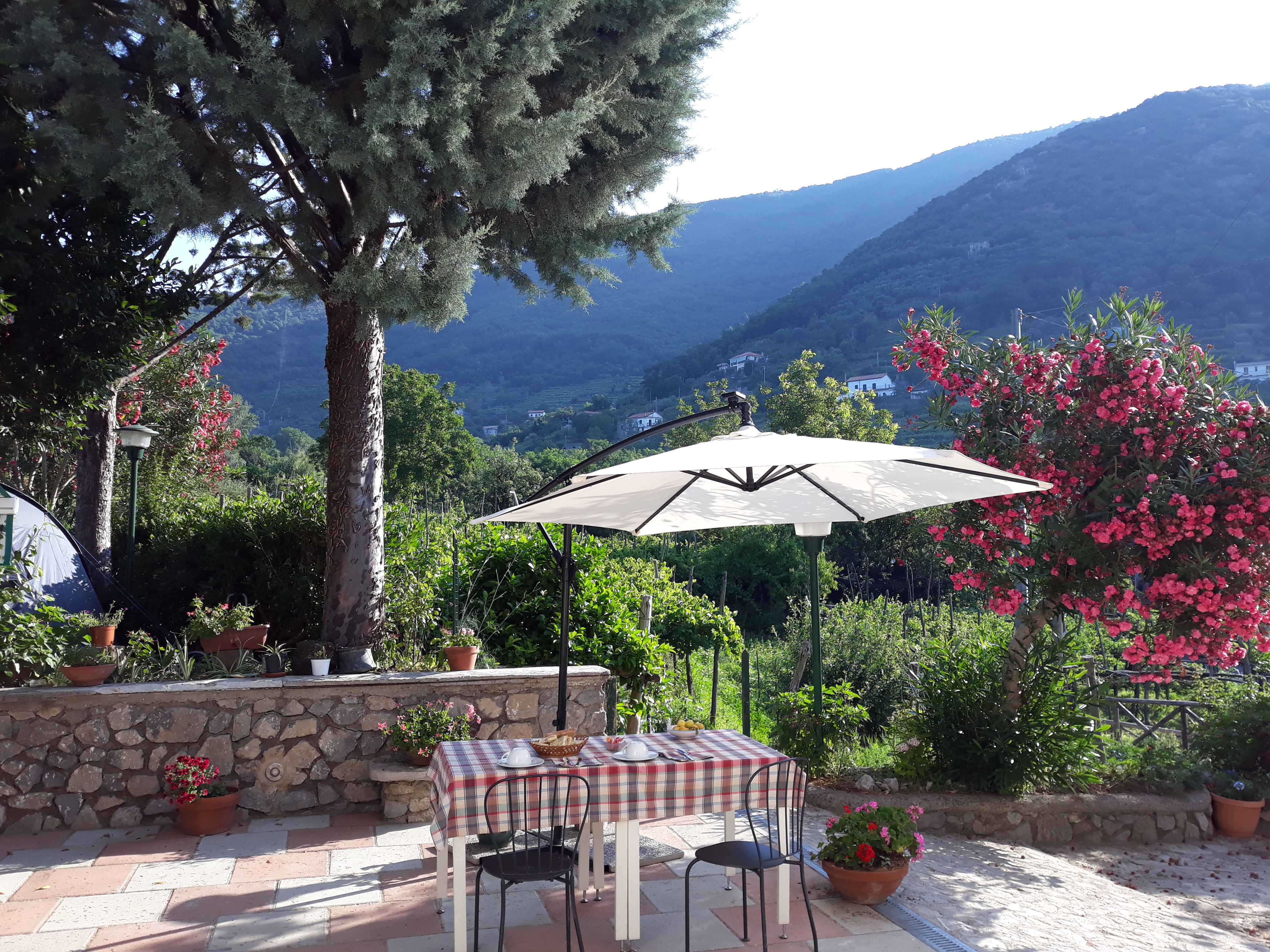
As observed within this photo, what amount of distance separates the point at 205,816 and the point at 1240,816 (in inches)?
263

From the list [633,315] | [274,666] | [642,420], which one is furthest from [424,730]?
[633,315]

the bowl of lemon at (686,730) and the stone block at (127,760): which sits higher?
the bowl of lemon at (686,730)

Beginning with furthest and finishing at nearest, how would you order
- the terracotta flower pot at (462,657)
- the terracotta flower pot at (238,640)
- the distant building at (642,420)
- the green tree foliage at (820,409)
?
the distant building at (642,420)
the green tree foliage at (820,409)
the terracotta flower pot at (238,640)
the terracotta flower pot at (462,657)

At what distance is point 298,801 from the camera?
17.2 ft

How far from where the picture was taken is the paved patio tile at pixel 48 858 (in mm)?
4273

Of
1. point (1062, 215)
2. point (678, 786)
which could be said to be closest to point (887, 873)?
point (678, 786)

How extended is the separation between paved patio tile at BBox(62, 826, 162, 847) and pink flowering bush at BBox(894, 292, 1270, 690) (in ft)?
16.8

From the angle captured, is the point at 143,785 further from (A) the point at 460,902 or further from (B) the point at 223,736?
(A) the point at 460,902

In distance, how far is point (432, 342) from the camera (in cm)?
7956

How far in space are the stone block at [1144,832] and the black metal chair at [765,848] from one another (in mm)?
2868

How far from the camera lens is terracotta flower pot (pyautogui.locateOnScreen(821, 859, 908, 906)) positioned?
3.78 meters

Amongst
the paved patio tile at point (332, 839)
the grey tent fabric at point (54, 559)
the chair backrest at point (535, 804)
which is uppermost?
the grey tent fabric at point (54, 559)

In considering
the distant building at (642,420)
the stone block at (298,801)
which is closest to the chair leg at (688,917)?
the stone block at (298,801)

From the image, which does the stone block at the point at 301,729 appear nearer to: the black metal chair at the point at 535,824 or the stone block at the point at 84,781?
the stone block at the point at 84,781
